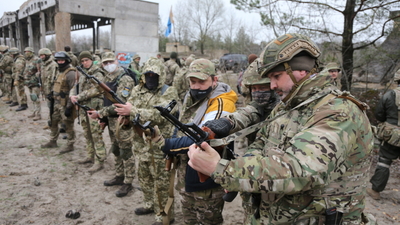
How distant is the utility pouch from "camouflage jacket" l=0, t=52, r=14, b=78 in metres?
12.8

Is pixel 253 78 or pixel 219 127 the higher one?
pixel 253 78

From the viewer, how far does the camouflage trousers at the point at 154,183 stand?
147 inches

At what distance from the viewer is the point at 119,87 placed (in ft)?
15.5

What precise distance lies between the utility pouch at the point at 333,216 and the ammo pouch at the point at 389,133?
357cm

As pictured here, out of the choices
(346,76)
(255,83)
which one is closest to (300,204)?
(255,83)

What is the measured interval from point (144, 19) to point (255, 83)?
81.6ft

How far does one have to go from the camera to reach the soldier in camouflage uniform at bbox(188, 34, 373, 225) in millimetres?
1246

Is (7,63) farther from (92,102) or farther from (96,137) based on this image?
(96,137)

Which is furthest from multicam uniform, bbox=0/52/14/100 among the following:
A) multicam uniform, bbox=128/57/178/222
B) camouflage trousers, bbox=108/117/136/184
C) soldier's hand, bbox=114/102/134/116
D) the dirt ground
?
soldier's hand, bbox=114/102/134/116

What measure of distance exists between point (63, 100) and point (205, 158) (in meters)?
6.20

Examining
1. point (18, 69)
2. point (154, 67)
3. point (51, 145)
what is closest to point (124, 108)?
point (154, 67)

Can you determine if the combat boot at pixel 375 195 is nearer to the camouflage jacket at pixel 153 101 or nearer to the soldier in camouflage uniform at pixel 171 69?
the camouflage jacket at pixel 153 101

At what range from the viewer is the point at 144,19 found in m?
25.2

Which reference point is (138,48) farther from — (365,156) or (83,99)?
(365,156)
